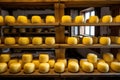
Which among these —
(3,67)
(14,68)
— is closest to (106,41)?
(14,68)

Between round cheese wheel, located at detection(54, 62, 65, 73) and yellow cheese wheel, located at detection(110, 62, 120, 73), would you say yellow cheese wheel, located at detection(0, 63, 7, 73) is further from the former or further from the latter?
yellow cheese wheel, located at detection(110, 62, 120, 73)

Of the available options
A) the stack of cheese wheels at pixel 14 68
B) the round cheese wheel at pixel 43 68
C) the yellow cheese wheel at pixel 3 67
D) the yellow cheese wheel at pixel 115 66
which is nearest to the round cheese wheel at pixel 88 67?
the yellow cheese wheel at pixel 115 66

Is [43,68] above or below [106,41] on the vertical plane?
below

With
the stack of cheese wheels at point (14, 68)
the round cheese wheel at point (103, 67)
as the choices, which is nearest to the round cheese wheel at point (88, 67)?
the round cheese wheel at point (103, 67)

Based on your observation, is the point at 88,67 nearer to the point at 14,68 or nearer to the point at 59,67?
the point at 59,67

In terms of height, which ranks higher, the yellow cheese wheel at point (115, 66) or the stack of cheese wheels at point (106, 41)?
the stack of cheese wheels at point (106, 41)

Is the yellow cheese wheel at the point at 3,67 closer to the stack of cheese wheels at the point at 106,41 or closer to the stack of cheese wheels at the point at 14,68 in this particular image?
the stack of cheese wheels at the point at 14,68

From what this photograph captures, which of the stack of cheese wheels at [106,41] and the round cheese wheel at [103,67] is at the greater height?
the stack of cheese wheels at [106,41]

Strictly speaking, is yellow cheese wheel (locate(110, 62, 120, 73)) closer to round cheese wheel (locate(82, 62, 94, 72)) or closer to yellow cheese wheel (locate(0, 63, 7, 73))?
round cheese wheel (locate(82, 62, 94, 72))

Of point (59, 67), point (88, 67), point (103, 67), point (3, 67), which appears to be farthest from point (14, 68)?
point (103, 67)

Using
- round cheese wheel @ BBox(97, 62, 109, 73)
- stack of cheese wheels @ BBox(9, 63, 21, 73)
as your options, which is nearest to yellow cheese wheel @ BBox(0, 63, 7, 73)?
stack of cheese wheels @ BBox(9, 63, 21, 73)

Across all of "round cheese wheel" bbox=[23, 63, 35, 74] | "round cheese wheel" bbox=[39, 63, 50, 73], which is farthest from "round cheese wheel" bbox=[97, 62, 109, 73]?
"round cheese wheel" bbox=[23, 63, 35, 74]

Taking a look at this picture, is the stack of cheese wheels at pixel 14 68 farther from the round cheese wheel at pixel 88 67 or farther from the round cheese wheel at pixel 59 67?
the round cheese wheel at pixel 88 67

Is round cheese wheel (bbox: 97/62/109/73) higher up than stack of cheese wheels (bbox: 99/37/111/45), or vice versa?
stack of cheese wheels (bbox: 99/37/111/45)
